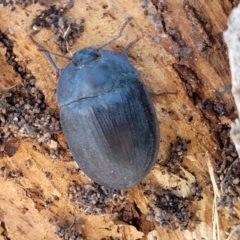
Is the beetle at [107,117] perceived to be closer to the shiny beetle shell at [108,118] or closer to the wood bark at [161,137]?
the shiny beetle shell at [108,118]

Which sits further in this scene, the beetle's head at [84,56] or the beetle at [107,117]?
the beetle's head at [84,56]

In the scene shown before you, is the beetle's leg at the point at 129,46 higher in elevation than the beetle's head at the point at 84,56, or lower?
lower

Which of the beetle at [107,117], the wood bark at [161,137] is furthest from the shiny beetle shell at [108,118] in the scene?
the wood bark at [161,137]

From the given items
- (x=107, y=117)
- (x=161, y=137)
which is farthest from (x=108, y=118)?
(x=161, y=137)

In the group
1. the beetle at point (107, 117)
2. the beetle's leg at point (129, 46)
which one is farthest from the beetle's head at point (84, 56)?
the beetle's leg at point (129, 46)

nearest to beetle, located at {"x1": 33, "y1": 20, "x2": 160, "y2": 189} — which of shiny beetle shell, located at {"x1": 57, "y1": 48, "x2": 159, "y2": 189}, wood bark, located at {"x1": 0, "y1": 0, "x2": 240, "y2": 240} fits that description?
shiny beetle shell, located at {"x1": 57, "y1": 48, "x2": 159, "y2": 189}

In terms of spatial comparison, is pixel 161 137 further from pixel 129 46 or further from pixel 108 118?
pixel 129 46
